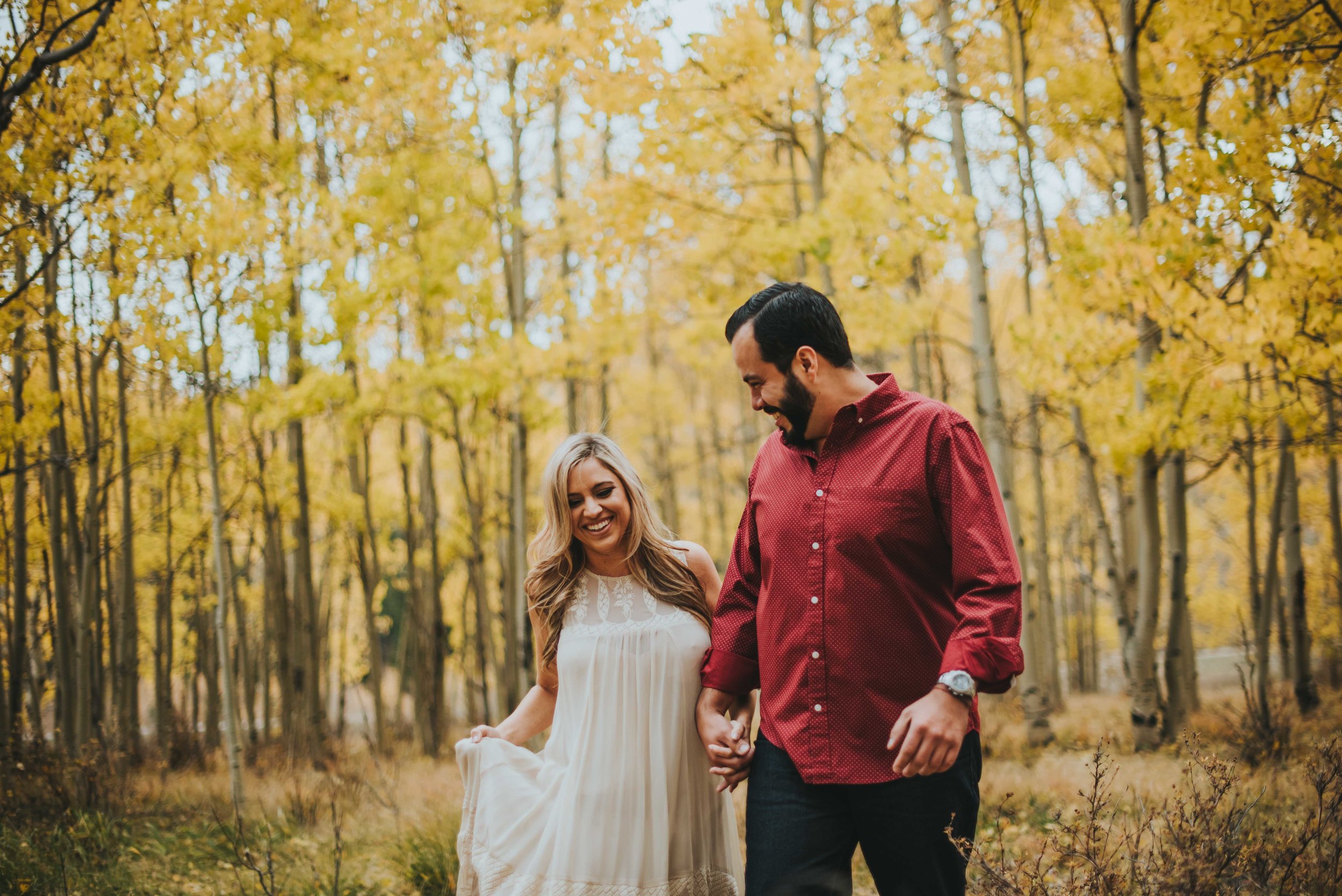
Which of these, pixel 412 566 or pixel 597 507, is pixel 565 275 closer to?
pixel 412 566

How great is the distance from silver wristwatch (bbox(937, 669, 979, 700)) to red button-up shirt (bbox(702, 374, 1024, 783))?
172mm

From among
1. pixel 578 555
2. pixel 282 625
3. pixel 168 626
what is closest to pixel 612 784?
pixel 578 555

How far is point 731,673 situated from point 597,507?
763 millimetres

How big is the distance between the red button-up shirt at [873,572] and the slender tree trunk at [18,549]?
5369 mm

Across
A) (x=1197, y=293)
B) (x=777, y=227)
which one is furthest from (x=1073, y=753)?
(x=777, y=227)

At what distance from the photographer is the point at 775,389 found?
2.29m

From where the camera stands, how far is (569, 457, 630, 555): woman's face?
3047 millimetres

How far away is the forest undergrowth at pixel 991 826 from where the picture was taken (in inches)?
101

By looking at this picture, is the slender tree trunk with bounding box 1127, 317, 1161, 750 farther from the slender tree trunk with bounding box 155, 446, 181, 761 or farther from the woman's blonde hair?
the slender tree trunk with bounding box 155, 446, 181, 761

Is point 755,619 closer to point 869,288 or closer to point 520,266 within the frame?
point 869,288

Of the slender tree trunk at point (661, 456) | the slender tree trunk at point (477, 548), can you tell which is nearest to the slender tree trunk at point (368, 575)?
the slender tree trunk at point (477, 548)

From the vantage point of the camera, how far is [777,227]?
7.85 meters

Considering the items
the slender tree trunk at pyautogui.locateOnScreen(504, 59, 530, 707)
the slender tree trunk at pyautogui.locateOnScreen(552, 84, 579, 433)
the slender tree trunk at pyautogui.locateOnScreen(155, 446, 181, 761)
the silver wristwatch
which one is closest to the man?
the silver wristwatch

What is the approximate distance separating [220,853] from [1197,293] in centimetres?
627
